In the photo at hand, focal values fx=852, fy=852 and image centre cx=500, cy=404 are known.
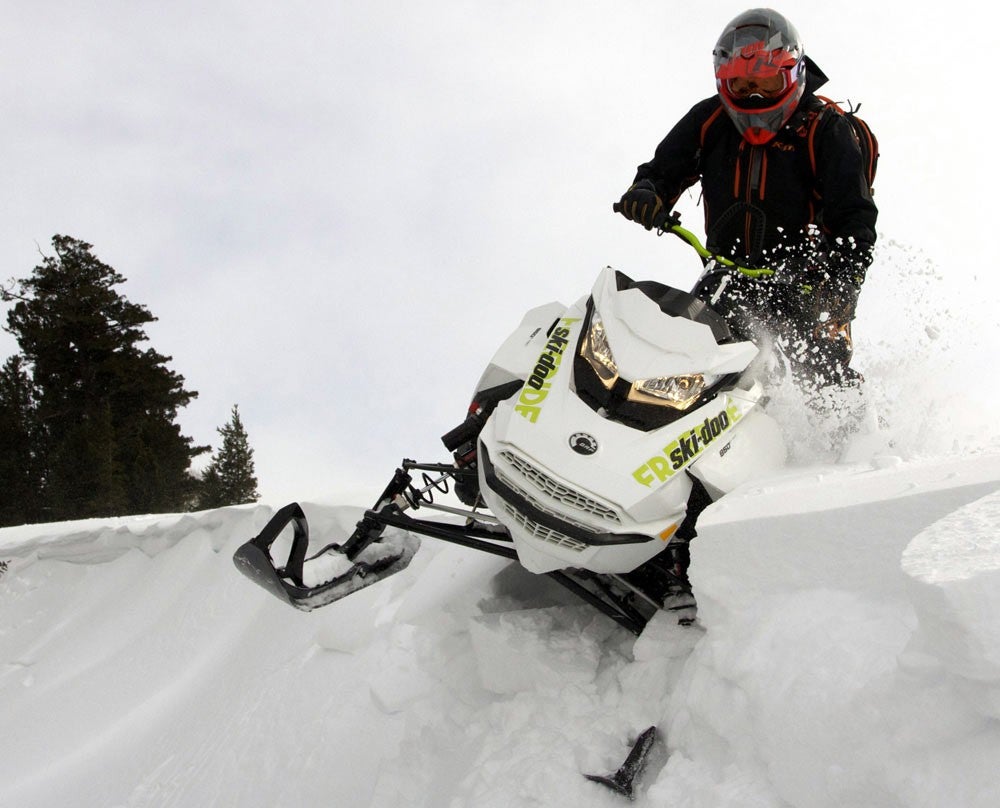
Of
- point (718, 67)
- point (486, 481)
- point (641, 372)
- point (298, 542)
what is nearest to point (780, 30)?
point (718, 67)

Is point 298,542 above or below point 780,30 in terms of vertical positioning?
below

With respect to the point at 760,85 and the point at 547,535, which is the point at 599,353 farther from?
the point at 760,85

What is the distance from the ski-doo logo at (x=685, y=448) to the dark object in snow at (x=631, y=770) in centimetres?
67

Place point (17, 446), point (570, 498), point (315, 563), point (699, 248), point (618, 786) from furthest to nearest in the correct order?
point (17, 446)
point (699, 248)
point (315, 563)
point (570, 498)
point (618, 786)

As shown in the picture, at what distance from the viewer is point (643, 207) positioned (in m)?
3.50

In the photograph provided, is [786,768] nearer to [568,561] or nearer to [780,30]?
[568,561]

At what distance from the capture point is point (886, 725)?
5.14 ft

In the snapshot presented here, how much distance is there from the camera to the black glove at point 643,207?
11.3ft

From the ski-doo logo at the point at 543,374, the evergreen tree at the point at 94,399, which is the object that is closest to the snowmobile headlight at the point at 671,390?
the ski-doo logo at the point at 543,374

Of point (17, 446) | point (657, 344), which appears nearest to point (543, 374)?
point (657, 344)

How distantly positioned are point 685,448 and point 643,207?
4.40ft

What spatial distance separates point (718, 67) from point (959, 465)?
6.81 ft

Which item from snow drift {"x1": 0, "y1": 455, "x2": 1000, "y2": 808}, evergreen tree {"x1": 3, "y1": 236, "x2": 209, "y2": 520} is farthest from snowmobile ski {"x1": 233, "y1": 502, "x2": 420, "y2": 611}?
evergreen tree {"x1": 3, "y1": 236, "x2": 209, "y2": 520}

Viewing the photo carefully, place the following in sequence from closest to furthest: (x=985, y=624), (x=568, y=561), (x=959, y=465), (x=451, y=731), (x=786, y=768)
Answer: (x=985, y=624), (x=786, y=768), (x=959, y=465), (x=568, y=561), (x=451, y=731)
